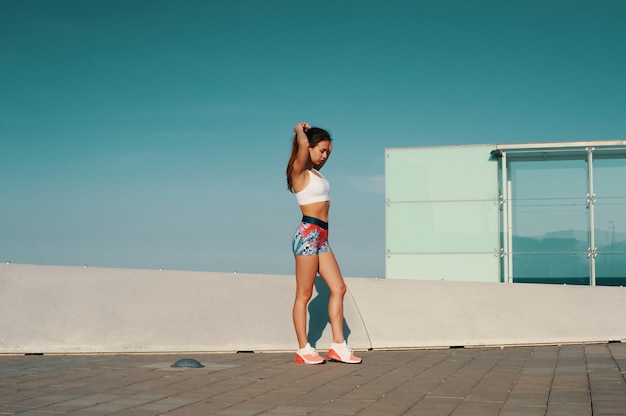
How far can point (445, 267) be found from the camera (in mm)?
9969

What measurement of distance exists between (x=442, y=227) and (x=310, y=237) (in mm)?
4027

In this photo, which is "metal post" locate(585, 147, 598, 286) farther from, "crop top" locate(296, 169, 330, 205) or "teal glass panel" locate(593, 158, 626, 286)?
"crop top" locate(296, 169, 330, 205)

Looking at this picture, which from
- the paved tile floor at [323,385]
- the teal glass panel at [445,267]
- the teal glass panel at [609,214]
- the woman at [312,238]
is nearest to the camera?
the paved tile floor at [323,385]

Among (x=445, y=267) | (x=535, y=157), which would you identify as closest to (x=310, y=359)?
(x=445, y=267)

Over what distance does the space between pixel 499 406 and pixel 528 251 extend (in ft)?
20.2

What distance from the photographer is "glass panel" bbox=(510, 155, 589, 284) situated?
985 centimetres

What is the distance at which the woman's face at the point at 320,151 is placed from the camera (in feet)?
21.4

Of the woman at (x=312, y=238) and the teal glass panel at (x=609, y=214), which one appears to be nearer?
the woman at (x=312, y=238)

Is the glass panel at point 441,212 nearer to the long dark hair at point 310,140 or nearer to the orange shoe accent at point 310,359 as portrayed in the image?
the long dark hair at point 310,140

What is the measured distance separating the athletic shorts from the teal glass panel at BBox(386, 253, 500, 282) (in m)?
3.62

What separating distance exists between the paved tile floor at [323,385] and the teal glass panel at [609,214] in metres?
2.89

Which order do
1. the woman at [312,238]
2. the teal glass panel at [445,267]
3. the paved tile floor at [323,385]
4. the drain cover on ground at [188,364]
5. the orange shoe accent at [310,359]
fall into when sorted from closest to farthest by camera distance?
the paved tile floor at [323,385] < the drain cover on ground at [188,364] < the orange shoe accent at [310,359] < the woman at [312,238] < the teal glass panel at [445,267]

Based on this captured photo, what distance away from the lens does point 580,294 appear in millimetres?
8594

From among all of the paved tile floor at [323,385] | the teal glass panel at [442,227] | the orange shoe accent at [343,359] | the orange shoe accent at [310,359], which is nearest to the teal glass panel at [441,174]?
the teal glass panel at [442,227]
